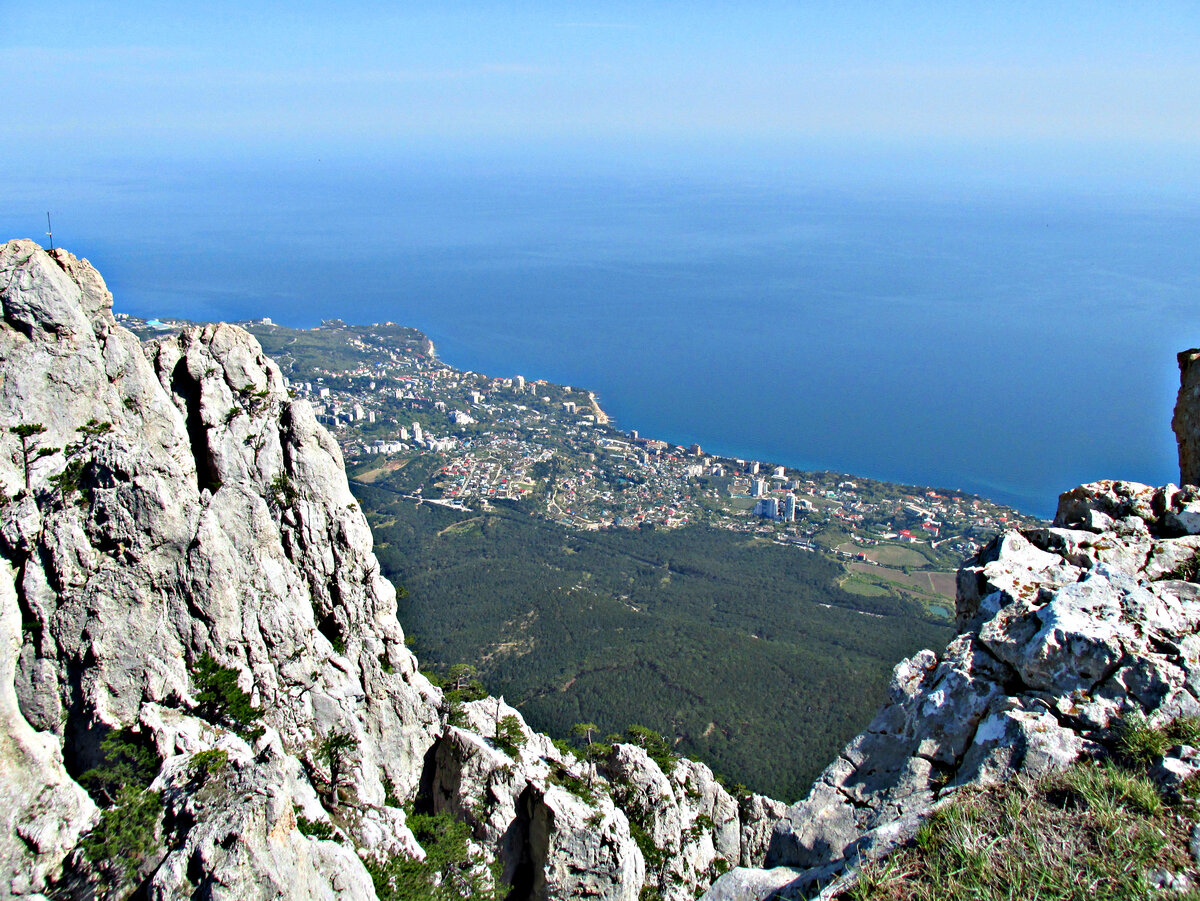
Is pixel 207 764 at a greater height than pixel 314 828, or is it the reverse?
pixel 207 764

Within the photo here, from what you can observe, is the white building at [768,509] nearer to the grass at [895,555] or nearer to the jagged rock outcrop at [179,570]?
the grass at [895,555]

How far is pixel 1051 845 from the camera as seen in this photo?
5910 mm

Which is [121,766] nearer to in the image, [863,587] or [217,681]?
[217,681]

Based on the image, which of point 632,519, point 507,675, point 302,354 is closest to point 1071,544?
point 507,675

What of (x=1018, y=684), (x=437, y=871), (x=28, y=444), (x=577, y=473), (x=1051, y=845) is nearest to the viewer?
(x=1051, y=845)

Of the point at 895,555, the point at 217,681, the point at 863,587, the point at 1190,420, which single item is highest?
the point at 1190,420

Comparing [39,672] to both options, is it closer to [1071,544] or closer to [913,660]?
[913,660]

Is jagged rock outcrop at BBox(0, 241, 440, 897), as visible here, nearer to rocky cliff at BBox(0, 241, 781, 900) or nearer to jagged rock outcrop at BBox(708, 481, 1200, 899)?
rocky cliff at BBox(0, 241, 781, 900)

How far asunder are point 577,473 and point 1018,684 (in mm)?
64344

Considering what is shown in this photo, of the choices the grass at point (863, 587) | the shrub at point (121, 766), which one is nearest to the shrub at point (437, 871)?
the shrub at point (121, 766)

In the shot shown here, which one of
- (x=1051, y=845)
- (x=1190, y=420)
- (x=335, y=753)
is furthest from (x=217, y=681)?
(x=1190, y=420)

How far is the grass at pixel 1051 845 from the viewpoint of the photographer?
5.60m

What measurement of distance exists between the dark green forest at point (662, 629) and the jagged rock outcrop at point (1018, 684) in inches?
753

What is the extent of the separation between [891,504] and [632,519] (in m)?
24.0
